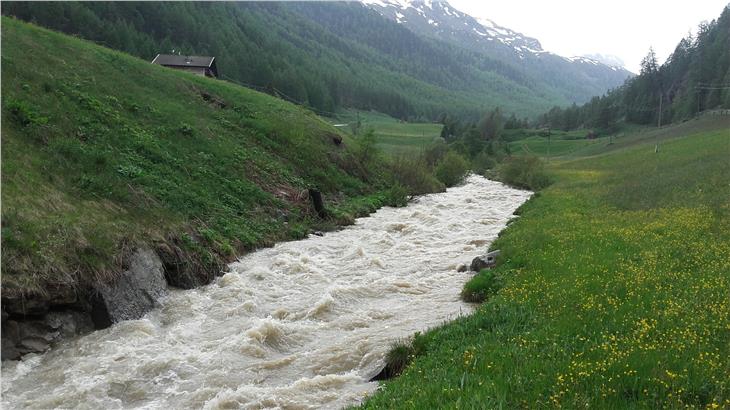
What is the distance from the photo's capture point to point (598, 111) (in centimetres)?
18662

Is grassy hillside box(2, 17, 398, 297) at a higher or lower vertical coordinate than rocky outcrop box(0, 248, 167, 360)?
higher

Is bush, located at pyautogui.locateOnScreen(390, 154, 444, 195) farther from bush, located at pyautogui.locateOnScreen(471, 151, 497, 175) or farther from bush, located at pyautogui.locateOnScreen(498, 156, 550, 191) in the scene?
bush, located at pyautogui.locateOnScreen(471, 151, 497, 175)

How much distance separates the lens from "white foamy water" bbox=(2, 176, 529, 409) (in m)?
10.4

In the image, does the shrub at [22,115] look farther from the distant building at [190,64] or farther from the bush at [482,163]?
the bush at [482,163]

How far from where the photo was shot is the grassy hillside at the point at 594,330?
6816 mm

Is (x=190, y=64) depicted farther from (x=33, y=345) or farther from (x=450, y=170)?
(x=33, y=345)

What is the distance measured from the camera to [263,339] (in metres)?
13.4

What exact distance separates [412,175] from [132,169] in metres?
35.6

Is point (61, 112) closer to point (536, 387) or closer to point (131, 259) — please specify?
point (131, 259)

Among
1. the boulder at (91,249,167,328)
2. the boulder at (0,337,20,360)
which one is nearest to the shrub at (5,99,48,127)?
the boulder at (91,249,167,328)

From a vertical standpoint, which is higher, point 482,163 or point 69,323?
point 482,163

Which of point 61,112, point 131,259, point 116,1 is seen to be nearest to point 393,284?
point 131,259

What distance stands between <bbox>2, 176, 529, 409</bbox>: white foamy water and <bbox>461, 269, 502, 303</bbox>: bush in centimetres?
61

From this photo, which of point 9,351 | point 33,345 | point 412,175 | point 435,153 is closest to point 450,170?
point 435,153
